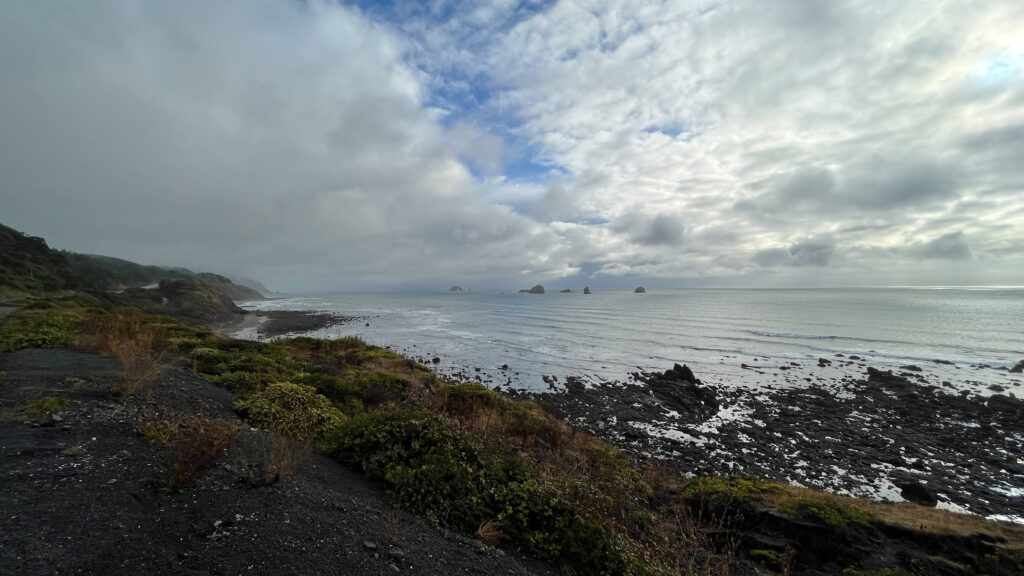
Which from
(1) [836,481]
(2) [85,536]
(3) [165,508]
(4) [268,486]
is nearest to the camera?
(2) [85,536]

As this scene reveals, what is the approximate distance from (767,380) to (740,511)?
2575 centimetres

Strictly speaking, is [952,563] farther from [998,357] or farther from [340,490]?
[998,357]

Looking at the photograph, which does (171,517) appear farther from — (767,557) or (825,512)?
(825,512)

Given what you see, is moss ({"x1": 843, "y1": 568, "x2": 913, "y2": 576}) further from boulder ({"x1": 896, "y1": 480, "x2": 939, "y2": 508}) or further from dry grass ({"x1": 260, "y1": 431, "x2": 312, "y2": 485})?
boulder ({"x1": 896, "y1": 480, "x2": 939, "y2": 508})

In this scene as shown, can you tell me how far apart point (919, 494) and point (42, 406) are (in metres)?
22.5

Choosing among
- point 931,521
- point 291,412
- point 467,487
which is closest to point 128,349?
point 291,412

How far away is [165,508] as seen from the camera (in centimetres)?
405

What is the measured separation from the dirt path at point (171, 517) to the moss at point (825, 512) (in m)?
6.14

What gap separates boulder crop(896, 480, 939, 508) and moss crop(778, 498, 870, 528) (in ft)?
26.8

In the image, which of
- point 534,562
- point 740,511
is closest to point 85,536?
point 534,562

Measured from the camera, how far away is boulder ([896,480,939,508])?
12562 mm

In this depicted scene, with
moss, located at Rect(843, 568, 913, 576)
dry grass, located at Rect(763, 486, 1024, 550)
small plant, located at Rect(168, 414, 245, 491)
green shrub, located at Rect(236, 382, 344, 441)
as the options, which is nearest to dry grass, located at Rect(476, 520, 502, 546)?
small plant, located at Rect(168, 414, 245, 491)

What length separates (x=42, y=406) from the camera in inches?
224

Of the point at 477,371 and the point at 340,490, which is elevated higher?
the point at 340,490
